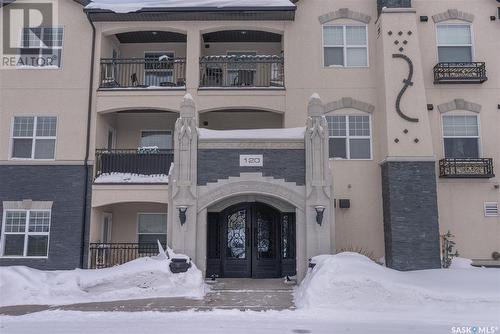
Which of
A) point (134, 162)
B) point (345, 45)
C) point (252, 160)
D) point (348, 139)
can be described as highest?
point (345, 45)

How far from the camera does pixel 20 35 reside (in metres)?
17.3

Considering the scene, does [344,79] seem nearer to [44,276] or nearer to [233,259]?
[233,259]

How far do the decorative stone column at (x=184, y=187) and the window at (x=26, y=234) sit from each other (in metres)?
5.76

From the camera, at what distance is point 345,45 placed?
17.3 m

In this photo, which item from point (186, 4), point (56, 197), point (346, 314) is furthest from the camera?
point (186, 4)

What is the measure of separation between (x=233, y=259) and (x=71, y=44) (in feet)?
33.9

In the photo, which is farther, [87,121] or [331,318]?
[87,121]

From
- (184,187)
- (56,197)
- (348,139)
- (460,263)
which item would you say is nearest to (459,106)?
(348,139)

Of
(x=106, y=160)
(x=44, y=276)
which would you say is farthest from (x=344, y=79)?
(x=44, y=276)

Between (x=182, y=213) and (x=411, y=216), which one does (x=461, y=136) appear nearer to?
(x=411, y=216)

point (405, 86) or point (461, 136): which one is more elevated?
point (405, 86)

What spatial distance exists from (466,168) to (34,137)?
15.9 m

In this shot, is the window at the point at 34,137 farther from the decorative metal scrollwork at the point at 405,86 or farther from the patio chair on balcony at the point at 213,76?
the decorative metal scrollwork at the point at 405,86

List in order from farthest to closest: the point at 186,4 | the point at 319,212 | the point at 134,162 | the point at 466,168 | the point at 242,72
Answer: the point at 242,72
the point at 186,4
the point at 134,162
the point at 466,168
the point at 319,212
